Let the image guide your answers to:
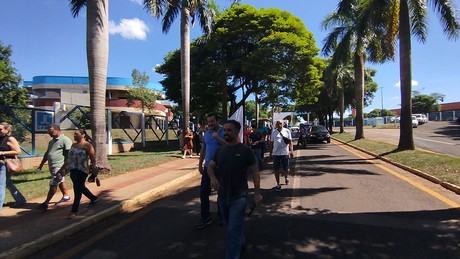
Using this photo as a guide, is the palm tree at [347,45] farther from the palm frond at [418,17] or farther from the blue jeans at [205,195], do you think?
the blue jeans at [205,195]

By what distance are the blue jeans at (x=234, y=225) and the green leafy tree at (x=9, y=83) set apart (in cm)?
3132

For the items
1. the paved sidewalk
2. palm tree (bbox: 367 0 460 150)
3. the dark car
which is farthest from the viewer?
the dark car

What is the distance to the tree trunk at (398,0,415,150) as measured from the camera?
15.8 metres

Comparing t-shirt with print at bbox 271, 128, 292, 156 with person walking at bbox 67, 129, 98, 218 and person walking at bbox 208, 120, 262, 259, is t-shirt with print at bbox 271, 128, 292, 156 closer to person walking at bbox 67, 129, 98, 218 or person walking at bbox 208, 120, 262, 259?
person walking at bbox 67, 129, 98, 218

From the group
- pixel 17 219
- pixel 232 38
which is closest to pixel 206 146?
pixel 17 219

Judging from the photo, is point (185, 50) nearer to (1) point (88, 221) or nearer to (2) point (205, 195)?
(1) point (88, 221)

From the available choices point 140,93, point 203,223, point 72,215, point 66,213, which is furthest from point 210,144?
point 140,93

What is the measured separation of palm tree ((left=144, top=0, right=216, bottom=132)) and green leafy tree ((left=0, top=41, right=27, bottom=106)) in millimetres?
17380

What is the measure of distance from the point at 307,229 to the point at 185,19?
1561 cm

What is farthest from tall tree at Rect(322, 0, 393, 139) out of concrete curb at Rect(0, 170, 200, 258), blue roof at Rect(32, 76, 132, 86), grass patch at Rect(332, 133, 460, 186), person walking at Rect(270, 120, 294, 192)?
blue roof at Rect(32, 76, 132, 86)

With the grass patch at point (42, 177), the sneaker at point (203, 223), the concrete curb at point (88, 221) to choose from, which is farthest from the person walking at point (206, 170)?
the grass patch at point (42, 177)

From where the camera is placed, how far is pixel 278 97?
2975 centimetres

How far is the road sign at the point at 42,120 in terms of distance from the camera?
1277cm

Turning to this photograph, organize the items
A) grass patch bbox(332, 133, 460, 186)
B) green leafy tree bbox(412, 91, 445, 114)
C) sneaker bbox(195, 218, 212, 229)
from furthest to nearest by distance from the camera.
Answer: green leafy tree bbox(412, 91, 445, 114) < grass patch bbox(332, 133, 460, 186) < sneaker bbox(195, 218, 212, 229)
